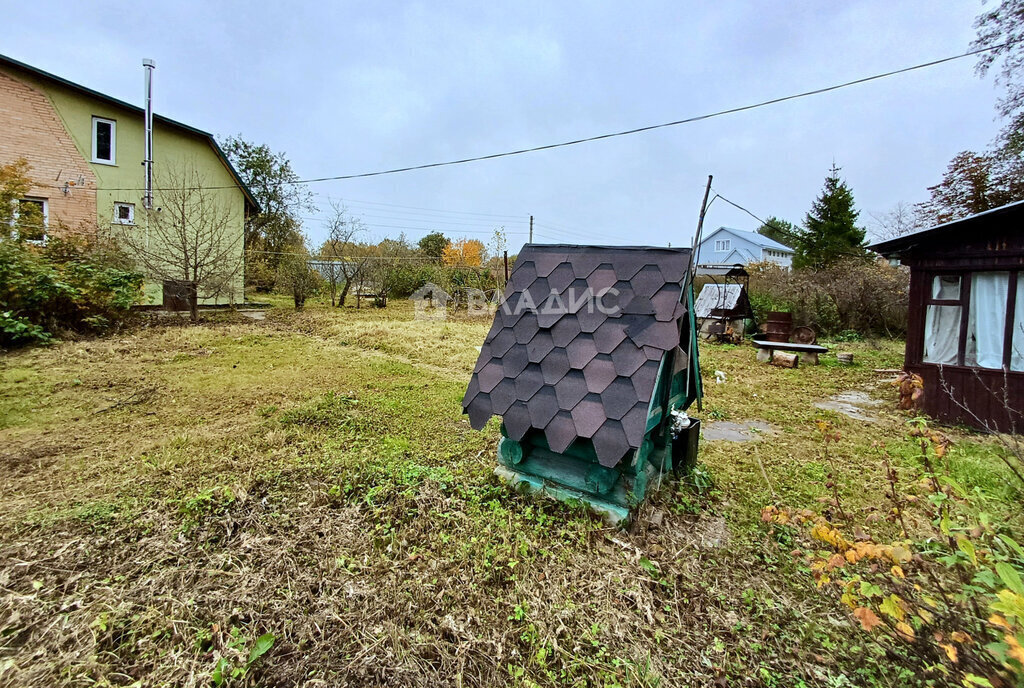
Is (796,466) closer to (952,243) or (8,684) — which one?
(952,243)

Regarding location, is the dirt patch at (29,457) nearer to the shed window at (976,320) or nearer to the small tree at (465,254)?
the shed window at (976,320)

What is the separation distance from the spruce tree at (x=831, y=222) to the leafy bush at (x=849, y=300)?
37.6ft

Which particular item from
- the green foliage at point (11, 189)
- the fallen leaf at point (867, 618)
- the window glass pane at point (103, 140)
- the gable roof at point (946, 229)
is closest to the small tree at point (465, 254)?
the window glass pane at point (103, 140)

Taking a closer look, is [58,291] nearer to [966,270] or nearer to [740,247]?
[966,270]

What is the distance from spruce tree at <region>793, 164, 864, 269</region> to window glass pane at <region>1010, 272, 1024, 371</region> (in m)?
19.6

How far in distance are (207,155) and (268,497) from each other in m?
15.8

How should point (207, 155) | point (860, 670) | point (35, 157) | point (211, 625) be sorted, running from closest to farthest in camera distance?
point (860, 670) < point (211, 625) < point (35, 157) < point (207, 155)

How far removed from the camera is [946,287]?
213 inches

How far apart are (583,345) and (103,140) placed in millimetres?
16418

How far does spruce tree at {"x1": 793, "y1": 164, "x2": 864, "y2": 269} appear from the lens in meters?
22.5

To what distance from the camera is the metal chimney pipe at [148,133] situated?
467 inches

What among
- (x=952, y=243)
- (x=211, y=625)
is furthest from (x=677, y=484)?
(x=952, y=243)

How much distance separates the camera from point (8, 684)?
1.45 m

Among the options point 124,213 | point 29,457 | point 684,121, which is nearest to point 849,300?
point 684,121
